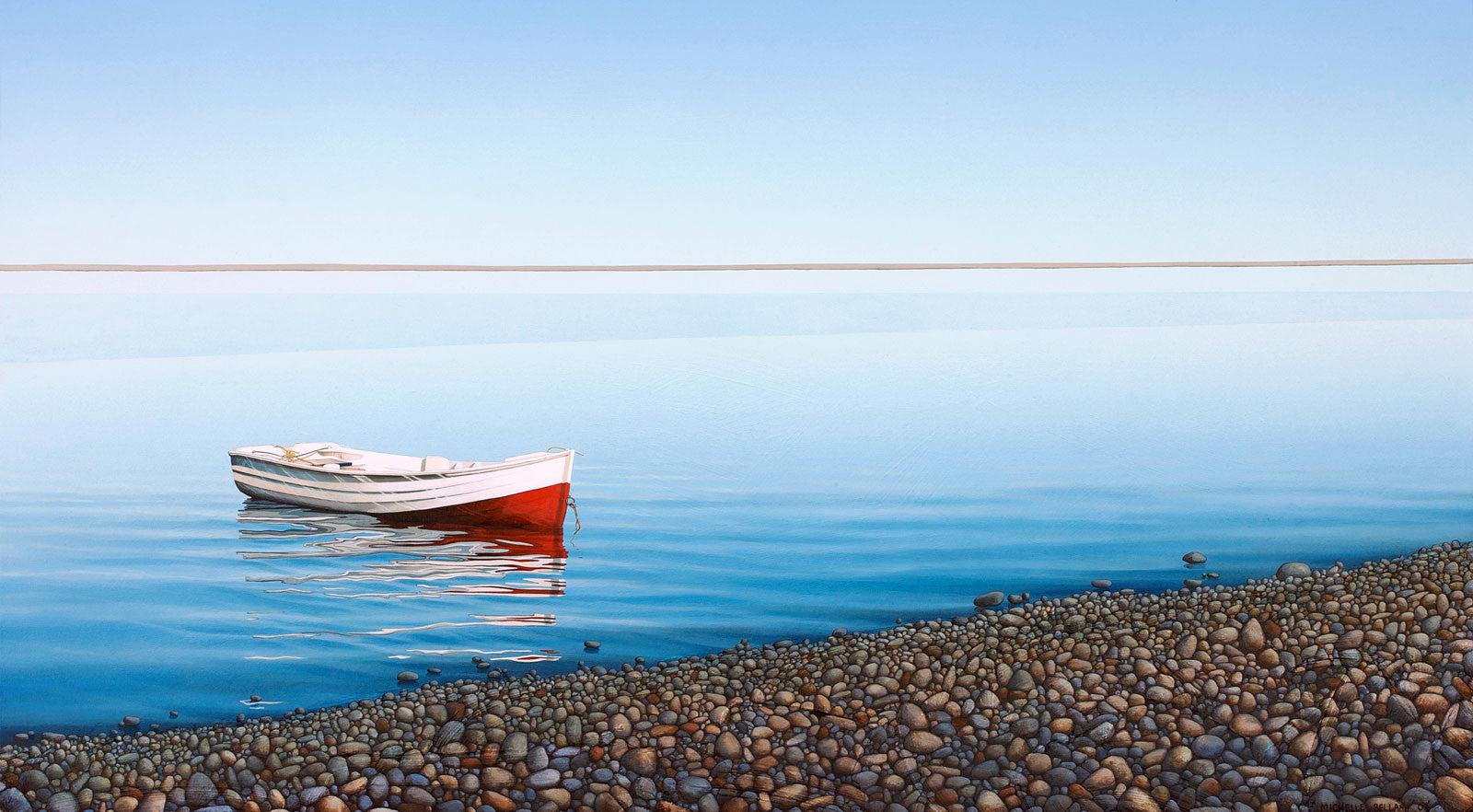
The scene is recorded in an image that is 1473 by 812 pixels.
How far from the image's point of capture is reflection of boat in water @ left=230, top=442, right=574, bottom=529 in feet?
22.8

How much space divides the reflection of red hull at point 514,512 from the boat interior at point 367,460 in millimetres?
247

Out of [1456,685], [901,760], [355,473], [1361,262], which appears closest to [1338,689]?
[1456,685]

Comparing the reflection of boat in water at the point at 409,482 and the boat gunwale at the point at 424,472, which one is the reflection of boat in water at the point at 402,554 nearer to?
the reflection of boat in water at the point at 409,482

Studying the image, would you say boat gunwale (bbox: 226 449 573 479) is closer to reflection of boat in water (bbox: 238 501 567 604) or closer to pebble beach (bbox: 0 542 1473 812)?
reflection of boat in water (bbox: 238 501 567 604)

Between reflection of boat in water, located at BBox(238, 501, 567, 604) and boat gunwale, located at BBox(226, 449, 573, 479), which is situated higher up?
boat gunwale, located at BBox(226, 449, 573, 479)

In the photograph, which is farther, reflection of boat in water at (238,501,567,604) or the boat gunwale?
the boat gunwale

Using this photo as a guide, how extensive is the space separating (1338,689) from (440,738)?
430cm

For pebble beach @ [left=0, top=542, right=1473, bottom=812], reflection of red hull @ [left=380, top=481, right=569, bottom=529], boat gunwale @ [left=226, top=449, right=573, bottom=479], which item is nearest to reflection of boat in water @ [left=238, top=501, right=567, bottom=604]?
reflection of red hull @ [left=380, top=481, right=569, bottom=529]

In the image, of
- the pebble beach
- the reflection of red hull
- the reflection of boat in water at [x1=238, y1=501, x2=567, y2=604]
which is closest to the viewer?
the pebble beach

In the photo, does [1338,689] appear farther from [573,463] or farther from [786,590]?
[573,463]

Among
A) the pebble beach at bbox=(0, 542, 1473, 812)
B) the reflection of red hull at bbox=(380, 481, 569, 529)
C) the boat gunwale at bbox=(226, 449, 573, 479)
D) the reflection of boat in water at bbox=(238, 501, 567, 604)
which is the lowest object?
the pebble beach at bbox=(0, 542, 1473, 812)

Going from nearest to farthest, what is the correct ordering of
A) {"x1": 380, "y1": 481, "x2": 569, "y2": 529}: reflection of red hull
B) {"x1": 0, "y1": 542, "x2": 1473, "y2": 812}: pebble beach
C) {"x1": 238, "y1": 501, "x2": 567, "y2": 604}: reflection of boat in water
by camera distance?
{"x1": 0, "y1": 542, "x2": 1473, "y2": 812}: pebble beach < {"x1": 238, "y1": 501, "x2": 567, "y2": 604}: reflection of boat in water < {"x1": 380, "y1": 481, "x2": 569, "y2": 529}: reflection of red hull

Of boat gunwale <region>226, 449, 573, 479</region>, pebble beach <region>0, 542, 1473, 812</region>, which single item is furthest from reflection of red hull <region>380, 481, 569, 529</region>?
pebble beach <region>0, 542, 1473, 812</region>

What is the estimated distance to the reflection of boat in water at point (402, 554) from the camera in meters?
6.41
